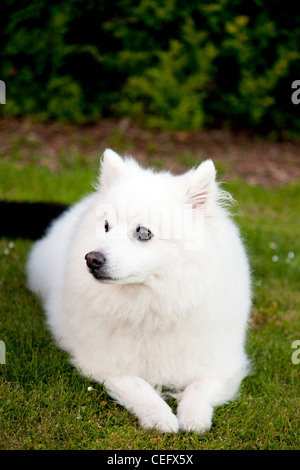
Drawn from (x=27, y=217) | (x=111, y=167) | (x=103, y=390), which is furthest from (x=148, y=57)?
(x=103, y=390)

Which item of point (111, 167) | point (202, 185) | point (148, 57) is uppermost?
point (148, 57)

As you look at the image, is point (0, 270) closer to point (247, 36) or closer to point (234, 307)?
point (234, 307)

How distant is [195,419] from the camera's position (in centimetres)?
300

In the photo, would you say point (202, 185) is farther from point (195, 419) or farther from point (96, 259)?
point (195, 419)

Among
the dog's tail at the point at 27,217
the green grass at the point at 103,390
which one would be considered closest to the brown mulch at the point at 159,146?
the dog's tail at the point at 27,217

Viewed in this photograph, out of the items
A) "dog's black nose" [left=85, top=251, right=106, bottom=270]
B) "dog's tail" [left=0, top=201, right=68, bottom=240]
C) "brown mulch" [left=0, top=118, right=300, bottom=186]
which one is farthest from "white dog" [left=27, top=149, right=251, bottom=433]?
"brown mulch" [left=0, top=118, right=300, bottom=186]

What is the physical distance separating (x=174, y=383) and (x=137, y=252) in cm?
90

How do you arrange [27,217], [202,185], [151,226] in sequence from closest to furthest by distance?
[151,226] < [202,185] < [27,217]

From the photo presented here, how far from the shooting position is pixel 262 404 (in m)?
3.40

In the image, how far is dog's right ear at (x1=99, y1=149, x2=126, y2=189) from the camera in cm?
328

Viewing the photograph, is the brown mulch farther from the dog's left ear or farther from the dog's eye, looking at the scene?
the dog's eye

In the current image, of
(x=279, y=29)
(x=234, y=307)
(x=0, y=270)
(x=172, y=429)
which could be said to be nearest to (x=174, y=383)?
(x=172, y=429)

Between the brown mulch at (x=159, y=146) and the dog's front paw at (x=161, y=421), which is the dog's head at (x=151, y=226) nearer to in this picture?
the dog's front paw at (x=161, y=421)

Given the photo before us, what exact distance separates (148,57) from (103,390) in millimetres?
6201
